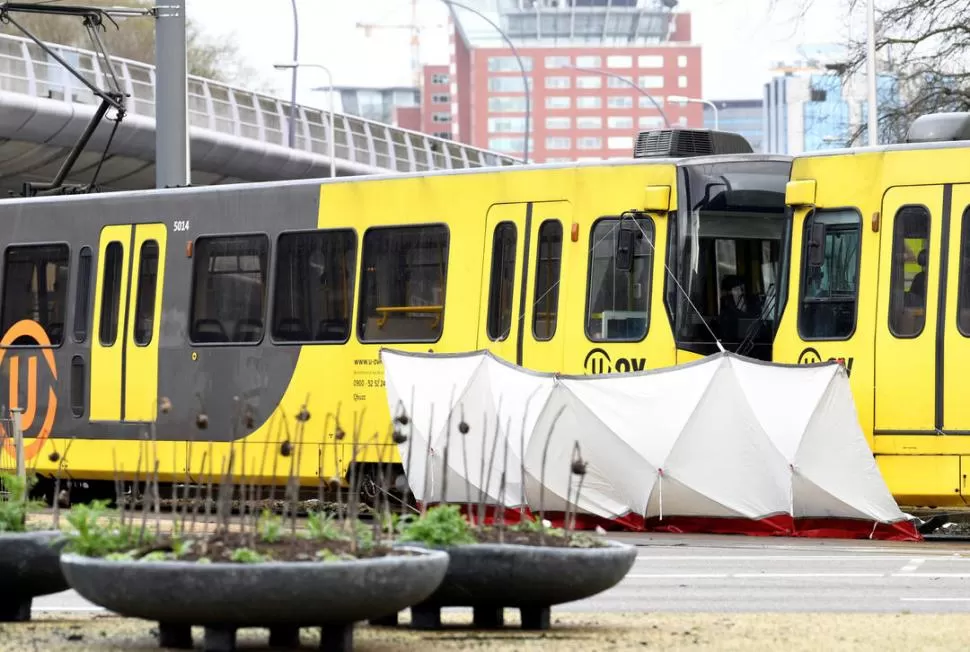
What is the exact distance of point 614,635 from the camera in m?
9.63

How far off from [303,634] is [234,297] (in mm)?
11728

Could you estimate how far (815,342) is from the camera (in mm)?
17719

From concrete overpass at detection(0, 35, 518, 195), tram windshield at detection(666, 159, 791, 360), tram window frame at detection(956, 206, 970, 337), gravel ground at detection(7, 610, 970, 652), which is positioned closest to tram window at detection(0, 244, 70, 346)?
tram windshield at detection(666, 159, 791, 360)

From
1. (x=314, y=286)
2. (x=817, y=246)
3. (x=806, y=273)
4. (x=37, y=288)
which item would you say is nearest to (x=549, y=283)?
(x=806, y=273)

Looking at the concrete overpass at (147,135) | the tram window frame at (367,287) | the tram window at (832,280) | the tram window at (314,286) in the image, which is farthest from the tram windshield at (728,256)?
the concrete overpass at (147,135)

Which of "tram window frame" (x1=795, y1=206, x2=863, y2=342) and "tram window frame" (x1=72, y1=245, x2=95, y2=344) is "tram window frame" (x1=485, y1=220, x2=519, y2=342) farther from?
"tram window frame" (x1=72, y1=245, x2=95, y2=344)

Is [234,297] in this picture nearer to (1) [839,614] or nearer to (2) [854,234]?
(2) [854,234]

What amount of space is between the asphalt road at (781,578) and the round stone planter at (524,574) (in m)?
1.89

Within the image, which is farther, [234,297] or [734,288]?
[234,297]

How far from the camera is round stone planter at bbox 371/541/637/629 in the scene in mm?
9359

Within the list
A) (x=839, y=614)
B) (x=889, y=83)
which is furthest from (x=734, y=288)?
(x=889, y=83)

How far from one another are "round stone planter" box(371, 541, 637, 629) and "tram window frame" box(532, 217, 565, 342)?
9.19 metres

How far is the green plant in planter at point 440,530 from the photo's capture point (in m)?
9.44

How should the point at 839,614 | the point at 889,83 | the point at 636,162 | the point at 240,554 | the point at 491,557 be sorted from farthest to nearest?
1. the point at 889,83
2. the point at 636,162
3. the point at 839,614
4. the point at 491,557
5. the point at 240,554
